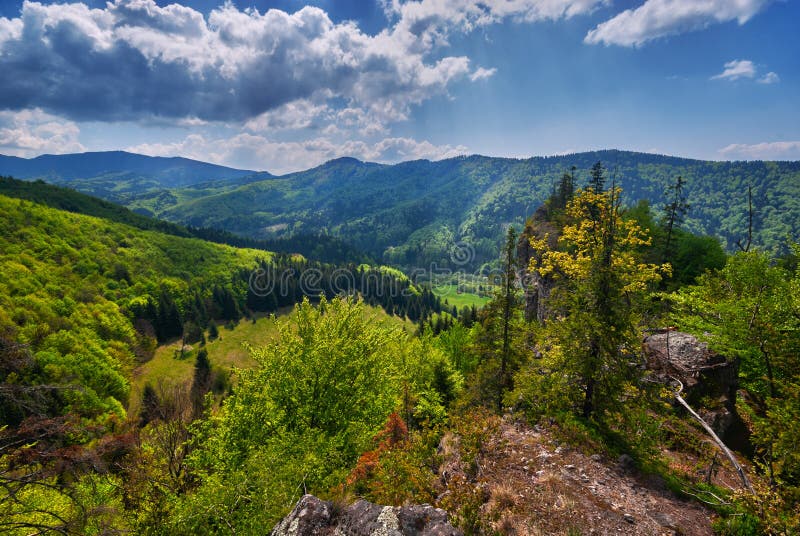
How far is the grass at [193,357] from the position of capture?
87625 millimetres

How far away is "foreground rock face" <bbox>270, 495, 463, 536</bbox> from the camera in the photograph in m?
8.04

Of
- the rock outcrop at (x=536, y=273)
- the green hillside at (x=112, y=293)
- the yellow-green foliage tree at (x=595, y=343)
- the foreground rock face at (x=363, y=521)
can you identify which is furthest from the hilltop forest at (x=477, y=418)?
the green hillside at (x=112, y=293)

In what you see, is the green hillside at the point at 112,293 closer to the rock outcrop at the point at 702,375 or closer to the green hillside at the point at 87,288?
the green hillside at the point at 87,288

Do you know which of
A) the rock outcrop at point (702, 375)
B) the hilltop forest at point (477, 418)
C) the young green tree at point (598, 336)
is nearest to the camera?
the hilltop forest at point (477, 418)

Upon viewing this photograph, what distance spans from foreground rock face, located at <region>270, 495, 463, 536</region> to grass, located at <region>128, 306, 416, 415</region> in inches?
2579

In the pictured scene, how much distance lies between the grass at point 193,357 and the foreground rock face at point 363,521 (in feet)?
215

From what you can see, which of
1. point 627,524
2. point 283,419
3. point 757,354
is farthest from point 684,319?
point 283,419

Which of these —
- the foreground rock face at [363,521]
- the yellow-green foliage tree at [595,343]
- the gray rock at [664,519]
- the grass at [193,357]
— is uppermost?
the yellow-green foliage tree at [595,343]

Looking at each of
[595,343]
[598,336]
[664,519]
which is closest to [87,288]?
[595,343]

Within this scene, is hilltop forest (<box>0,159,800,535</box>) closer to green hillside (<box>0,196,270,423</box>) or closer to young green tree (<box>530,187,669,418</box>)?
young green tree (<box>530,187,669,418</box>)

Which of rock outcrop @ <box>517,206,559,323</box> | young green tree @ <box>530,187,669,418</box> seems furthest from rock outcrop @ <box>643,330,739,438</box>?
rock outcrop @ <box>517,206,559,323</box>

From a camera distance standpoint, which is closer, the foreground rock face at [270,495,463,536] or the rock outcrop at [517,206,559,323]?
the foreground rock face at [270,495,463,536]

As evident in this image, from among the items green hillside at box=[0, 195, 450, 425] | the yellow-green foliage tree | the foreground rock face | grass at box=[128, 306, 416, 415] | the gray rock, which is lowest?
grass at box=[128, 306, 416, 415]

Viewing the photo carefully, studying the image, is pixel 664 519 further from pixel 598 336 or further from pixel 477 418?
pixel 477 418
